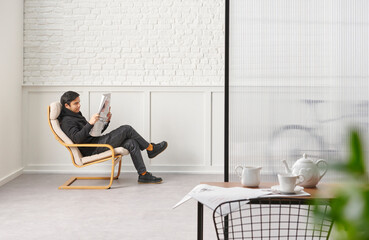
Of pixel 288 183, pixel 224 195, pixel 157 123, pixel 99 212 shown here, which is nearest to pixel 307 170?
pixel 288 183

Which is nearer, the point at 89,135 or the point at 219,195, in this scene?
the point at 219,195

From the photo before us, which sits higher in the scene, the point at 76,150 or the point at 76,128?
the point at 76,128

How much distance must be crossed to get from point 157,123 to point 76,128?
52.0 inches

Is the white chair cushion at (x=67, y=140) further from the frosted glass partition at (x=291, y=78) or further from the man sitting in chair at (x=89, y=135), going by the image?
the frosted glass partition at (x=291, y=78)

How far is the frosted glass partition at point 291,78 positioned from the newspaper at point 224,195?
0.71 meters

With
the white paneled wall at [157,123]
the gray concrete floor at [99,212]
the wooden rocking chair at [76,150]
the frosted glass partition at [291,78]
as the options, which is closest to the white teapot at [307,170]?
the frosted glass partition at [291,78]

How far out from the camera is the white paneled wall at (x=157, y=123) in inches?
233

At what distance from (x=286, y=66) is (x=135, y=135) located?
271 centimetres

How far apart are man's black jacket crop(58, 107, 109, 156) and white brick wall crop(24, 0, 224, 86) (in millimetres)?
1040

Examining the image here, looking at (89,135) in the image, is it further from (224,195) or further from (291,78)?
(224,195)

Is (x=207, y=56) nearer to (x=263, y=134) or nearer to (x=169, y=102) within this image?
(x=169, y=102)

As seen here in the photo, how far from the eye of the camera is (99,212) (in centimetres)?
393

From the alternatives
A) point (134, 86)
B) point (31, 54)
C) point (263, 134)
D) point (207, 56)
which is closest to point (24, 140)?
point (31, 54)

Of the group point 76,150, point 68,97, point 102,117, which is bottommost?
point 76,150
